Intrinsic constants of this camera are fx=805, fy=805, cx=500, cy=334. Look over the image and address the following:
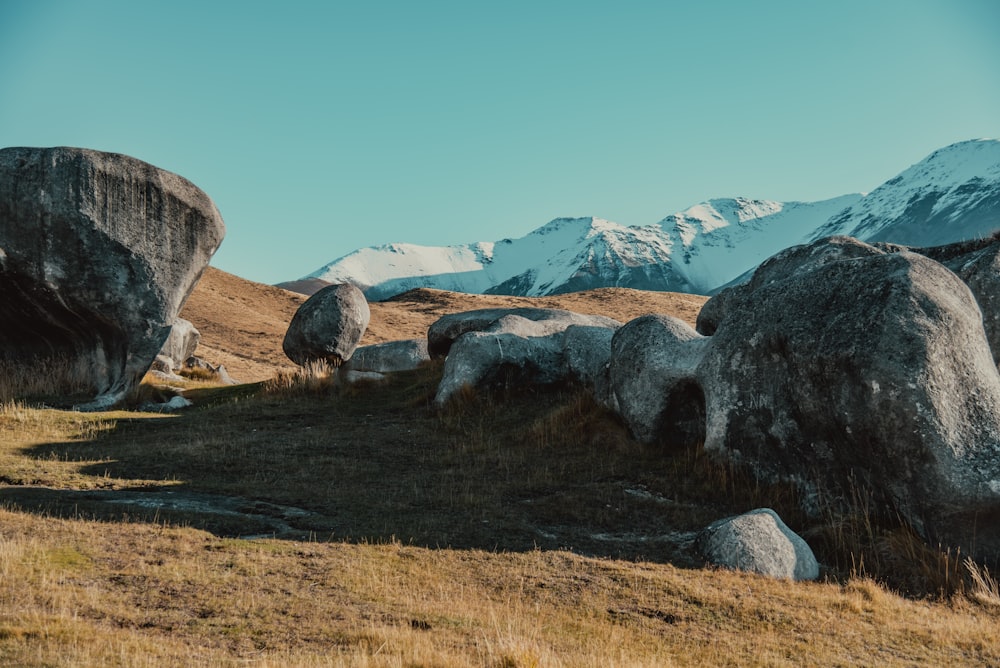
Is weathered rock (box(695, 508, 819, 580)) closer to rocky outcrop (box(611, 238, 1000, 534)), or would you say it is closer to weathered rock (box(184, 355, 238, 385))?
rocky outcrop (box(611, 238, 1000, 534))

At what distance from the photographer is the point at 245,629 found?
521 centimetres

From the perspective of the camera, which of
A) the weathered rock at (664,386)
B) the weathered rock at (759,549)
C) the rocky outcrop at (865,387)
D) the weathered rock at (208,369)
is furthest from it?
the weathered rock at (208,369)

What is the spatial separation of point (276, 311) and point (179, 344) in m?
38.0

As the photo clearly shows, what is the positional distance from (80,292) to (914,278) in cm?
1571

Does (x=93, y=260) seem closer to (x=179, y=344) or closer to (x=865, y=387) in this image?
(x=179, y=344)

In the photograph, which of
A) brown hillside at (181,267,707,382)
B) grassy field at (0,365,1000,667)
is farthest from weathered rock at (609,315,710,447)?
brown hillside at (181,267,707,382)

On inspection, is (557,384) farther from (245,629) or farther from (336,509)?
(245,629)

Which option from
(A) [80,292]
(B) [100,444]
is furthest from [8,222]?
(B) [100,444]

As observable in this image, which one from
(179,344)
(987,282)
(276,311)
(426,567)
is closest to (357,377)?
(179,344)

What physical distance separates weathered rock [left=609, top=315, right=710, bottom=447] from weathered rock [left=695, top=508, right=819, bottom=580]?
4.08m

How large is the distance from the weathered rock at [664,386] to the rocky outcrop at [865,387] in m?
0.07

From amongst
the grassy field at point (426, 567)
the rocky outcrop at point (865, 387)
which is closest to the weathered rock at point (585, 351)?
the grassy field at point (426, 567)

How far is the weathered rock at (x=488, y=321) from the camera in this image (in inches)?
874

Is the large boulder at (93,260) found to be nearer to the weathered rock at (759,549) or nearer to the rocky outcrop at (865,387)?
the rocky outcrop at (865,387)
